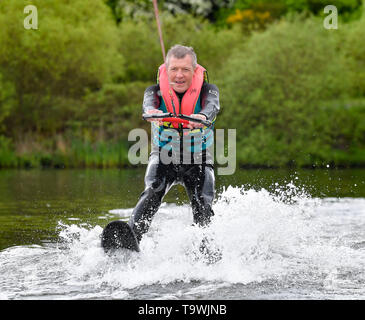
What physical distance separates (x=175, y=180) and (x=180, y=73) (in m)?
1.16

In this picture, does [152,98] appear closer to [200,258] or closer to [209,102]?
[209,102]

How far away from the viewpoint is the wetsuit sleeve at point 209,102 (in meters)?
6.73

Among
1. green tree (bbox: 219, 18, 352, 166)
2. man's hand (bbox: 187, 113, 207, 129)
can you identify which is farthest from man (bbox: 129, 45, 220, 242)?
green tree (bbox: 219, 18, 352, 166)

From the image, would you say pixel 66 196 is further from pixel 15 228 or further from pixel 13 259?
pixel 13 259

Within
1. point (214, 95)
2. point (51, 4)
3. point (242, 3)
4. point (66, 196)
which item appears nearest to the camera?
point (214, 95)

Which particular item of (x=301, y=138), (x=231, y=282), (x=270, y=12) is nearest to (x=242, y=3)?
(x=270, y=12)

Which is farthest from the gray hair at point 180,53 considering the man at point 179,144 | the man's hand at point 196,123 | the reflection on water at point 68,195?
the reflection on water at point 68,195

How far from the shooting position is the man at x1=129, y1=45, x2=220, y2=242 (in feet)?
22.5

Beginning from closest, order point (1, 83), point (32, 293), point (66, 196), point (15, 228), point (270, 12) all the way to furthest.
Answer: point (32, 293) < point (15, 228) < point (66, 196) < point (1, 83) < point (270, 12)

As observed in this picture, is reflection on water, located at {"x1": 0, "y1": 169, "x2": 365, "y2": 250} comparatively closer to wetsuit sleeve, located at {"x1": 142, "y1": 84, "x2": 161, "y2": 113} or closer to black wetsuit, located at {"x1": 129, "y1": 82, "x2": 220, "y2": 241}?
black wetsuit, located at {"x1": 129, "y1": 82, "x2": 220, "y2": 241}

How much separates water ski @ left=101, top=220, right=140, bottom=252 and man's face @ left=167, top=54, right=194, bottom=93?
1516 mm

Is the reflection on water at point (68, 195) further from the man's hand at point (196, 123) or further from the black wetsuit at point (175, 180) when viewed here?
the man's hand at point (196, 123)

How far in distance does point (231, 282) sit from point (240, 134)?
78.8ft

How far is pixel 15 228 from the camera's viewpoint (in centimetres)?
1001
